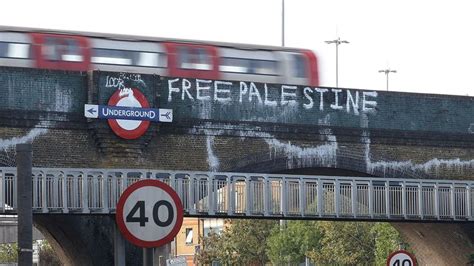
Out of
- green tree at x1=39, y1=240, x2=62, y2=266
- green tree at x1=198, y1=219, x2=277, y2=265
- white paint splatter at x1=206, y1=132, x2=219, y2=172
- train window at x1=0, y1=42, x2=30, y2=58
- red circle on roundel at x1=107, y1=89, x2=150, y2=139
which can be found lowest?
green tree at x1=39, y1=240, x2=62, y2=266

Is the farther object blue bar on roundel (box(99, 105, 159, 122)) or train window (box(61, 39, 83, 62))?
train window (box(61, 39, 83, 62))

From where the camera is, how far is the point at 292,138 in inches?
1578

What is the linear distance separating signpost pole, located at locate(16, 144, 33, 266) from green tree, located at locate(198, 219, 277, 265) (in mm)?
56046

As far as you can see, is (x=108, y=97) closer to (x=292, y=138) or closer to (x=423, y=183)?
(x=292, y=138)

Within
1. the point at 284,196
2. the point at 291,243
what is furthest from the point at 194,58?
the point at 291,243

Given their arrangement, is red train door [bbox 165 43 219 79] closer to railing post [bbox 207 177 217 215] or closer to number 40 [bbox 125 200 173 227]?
railing post [bbox 207 177 217 215]

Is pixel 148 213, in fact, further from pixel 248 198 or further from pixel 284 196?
pixel 284 196

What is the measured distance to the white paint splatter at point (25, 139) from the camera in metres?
35.9

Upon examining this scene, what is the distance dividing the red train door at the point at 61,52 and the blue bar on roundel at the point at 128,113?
94.4 inches

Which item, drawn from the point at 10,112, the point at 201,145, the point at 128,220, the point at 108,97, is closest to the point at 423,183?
the point at 201,145

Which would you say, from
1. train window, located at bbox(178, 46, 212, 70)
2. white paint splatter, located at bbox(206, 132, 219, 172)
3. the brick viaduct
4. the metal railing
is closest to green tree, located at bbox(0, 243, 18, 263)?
the brick viaduct

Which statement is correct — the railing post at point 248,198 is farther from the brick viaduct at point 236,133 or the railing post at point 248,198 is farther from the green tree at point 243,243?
the green tree at point 243,243

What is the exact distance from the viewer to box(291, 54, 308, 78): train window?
41844mm

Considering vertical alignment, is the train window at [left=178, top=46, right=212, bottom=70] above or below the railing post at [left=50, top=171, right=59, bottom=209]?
above
